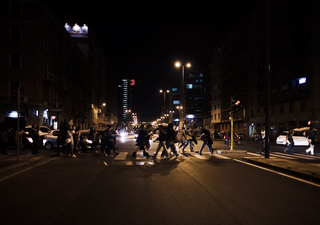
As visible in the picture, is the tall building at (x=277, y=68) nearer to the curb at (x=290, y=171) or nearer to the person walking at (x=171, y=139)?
the person walking at (x=171, y=139)

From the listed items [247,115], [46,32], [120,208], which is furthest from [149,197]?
[247,115]

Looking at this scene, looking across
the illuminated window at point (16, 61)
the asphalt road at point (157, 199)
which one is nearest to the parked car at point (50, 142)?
the asphalt road at point (157, 199)

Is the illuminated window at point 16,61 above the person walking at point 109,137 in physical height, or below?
above

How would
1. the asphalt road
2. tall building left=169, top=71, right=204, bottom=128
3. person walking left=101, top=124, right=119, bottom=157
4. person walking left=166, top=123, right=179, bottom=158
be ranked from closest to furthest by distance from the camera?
the asphalt road, person walking left=166, top=123, right=179, bottom=158, person walking left=101, top=124, right=119, bottom=157, tall building left=169, top=71, right=204, bottom=128

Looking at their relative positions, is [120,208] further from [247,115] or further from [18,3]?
[247,115]

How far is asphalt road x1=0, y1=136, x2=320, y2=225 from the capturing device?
438 cm

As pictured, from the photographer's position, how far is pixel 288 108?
39.2 meters

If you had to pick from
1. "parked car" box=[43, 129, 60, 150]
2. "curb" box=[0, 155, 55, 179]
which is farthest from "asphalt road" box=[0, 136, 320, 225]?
"parked car" box=[43, 129, 60, 150]

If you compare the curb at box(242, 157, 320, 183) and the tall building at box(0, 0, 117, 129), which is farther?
the tall building at box(0, 0, 117, 129)

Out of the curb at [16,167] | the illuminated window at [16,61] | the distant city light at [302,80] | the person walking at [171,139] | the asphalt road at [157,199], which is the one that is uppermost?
the illuminated window at [16,61]

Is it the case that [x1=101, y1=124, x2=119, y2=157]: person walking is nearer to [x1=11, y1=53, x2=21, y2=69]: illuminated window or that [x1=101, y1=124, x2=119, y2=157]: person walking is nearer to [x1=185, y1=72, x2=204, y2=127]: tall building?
[x1=11, y1=53, x2=21, y2=69]: illuminated window

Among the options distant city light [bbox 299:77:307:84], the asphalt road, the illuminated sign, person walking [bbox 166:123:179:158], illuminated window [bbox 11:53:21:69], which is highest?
the illuminated sign

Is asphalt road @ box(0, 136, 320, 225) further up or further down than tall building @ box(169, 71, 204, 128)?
further down

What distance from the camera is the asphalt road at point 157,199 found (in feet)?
14.4
